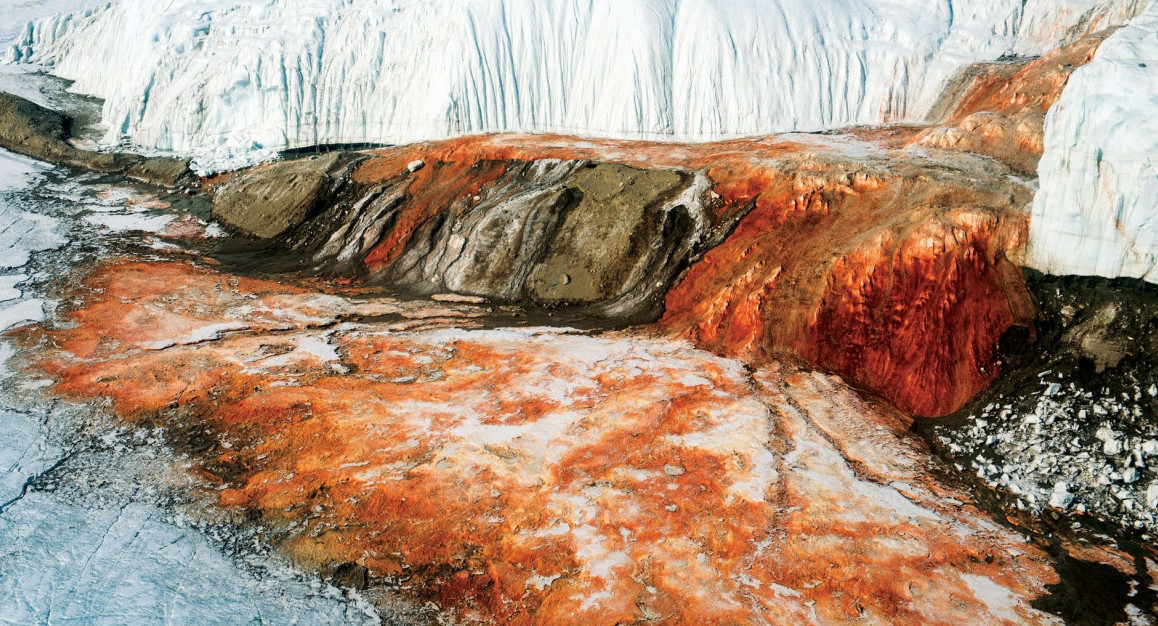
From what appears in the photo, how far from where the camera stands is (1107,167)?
10.3 m

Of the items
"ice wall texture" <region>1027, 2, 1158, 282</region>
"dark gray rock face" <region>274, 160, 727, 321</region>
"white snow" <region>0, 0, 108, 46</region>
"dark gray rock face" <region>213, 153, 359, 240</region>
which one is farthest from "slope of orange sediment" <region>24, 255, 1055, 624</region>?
"white snow" <region>0, 0, 108, 46</region>

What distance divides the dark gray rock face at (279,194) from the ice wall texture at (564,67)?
2.93 meters

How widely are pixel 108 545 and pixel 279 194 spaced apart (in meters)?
15.1

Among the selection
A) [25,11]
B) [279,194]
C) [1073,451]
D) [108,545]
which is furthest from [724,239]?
[25,11]

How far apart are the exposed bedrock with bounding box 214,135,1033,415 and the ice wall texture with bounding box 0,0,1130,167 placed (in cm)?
361

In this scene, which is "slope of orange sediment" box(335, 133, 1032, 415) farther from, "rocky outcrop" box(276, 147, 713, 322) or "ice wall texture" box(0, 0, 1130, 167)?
"ice wall texture" box(0, 0, 1130, 167)

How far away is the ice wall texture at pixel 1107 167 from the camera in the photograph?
32.5 feet

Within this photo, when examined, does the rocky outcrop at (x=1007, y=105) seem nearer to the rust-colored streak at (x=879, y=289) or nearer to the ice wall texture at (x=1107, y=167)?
the rust-colored streak at (x=879, y=289)

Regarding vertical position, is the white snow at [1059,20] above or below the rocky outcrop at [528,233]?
above

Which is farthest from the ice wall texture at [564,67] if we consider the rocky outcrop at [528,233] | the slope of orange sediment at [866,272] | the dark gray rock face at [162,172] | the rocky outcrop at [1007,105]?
the slope of orange sediment at [866,272]

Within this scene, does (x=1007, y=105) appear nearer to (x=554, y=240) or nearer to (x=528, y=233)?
(x=554, y=240)

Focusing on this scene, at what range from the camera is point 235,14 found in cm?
2766

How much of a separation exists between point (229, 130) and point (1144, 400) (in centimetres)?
2795

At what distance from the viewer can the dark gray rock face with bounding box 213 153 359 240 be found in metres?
20.9
